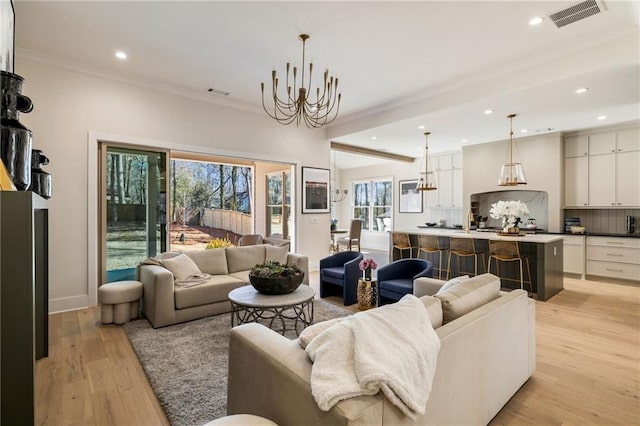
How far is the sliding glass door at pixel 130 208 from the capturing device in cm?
433

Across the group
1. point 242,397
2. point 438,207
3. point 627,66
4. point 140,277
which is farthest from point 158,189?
point 438,207

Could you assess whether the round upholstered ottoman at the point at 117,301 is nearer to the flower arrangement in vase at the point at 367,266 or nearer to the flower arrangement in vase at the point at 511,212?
the flower arrangement in vase at the point at 367,266

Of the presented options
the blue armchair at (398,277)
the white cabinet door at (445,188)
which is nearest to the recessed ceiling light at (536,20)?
the blue armchair at (398,277)

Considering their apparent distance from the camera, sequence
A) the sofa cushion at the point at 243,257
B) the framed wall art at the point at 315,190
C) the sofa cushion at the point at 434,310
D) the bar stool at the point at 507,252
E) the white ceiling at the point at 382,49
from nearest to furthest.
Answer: the sofa cushion at the point at 434,310 < the white ceiling at the point at 382,49 < the sofa cushion at the point at 243,257 < the bar stool at the point at 507,252 < the framed wall art at the point at 315,190

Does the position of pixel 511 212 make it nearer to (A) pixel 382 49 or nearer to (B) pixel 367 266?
→ (B) pixel 367 266

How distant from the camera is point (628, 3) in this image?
275cm

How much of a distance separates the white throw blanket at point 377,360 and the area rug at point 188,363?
122 cm

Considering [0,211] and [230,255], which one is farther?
[230,255]

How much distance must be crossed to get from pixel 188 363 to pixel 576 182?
7342 millimetres

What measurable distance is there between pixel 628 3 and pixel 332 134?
15.1ft

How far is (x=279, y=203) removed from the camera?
7.39m

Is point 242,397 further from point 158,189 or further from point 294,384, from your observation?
point 158,189

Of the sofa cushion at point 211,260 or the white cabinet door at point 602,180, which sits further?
the white cabinet door at point 602,180

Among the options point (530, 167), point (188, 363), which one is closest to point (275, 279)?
point (188, 363)
